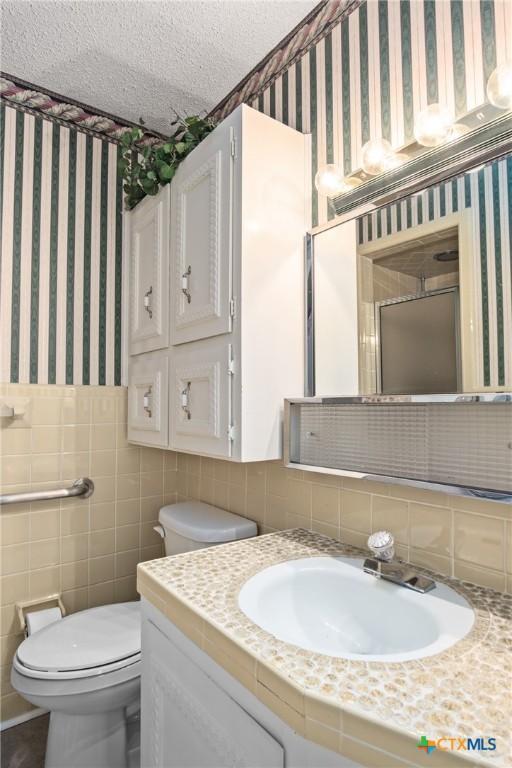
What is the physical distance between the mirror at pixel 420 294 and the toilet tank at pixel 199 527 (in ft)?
1.82

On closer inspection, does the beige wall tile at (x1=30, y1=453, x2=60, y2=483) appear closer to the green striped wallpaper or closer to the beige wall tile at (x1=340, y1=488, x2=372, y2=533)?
the green striped wallpaper

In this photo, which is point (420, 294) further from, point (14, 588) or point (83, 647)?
point (14, 588)

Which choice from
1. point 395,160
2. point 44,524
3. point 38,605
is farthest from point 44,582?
point 395,160

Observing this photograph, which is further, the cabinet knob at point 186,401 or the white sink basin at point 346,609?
the cabinet knob at point 186,401

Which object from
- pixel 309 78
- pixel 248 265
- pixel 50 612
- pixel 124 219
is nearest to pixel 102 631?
pixel 50 612

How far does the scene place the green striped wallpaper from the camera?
→ 167 centimetres

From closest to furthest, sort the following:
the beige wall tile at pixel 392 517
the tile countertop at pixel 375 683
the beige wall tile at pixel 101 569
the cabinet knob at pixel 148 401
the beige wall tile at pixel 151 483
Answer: the tile countertop at pixel 375 683, the beige wall tile at pixel 392 517, the cabinet knob at pixel 148 401, the beige wall tile at pixel 101 569, the beige wall tile at pixel 151 483

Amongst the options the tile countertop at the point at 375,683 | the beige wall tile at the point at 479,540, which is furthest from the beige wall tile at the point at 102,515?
the beige wall tile at the point at 479,540

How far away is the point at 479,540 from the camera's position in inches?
35.4

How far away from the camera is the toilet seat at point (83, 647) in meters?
1.23

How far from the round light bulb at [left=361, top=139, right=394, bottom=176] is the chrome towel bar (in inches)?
60.5

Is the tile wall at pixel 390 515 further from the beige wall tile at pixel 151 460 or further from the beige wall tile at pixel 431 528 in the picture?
the beige wall tile at pixel 151 460

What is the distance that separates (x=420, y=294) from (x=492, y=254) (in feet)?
0.56

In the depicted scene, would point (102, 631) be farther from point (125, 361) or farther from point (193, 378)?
point (125, 361)
